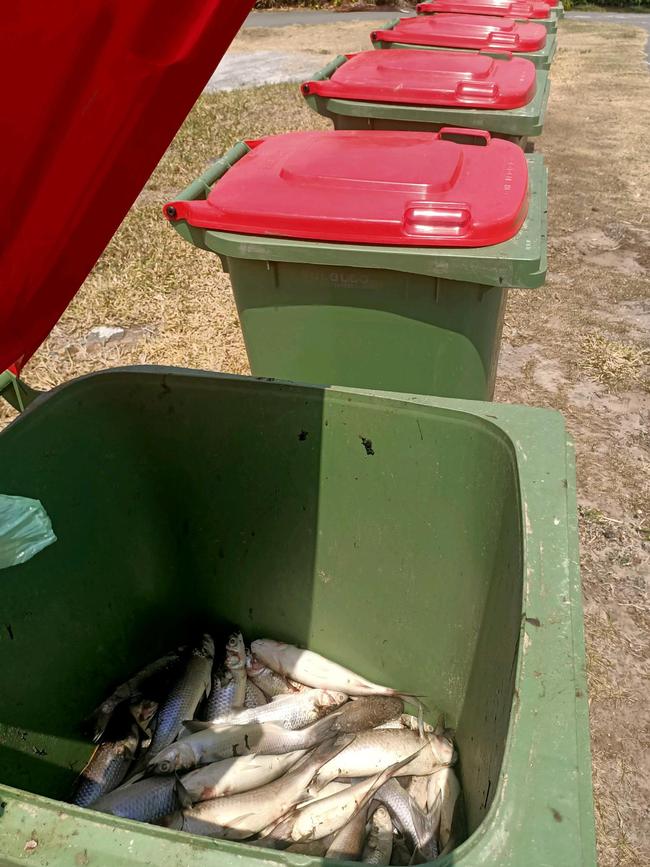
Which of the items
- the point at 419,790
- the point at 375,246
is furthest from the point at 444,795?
the point at 375,246

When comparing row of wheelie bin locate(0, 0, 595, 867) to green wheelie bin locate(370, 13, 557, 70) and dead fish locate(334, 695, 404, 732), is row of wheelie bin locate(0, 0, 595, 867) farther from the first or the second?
green wheelie bin locate(370, 13, 557, 70)

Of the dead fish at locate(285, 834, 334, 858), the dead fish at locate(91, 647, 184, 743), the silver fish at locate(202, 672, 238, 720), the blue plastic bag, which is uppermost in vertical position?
the blue plastic bag

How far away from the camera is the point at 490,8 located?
4805mm

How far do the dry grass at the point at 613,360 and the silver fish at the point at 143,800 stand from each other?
9.77 feet

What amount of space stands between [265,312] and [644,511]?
5.88ft

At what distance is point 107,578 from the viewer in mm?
1812

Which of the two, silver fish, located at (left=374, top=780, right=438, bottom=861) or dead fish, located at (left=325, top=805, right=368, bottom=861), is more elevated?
dead fish, located at (left=325, top=805, right=368, bottom=861)

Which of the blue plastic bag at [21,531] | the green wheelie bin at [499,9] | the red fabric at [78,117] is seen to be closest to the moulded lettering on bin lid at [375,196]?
the red fabric at [78,117]

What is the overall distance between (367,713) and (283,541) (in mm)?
487

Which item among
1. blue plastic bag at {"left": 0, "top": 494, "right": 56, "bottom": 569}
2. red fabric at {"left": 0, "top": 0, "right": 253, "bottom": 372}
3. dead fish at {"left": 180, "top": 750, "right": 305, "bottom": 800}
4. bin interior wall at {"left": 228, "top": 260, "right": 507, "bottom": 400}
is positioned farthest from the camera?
bin interior wall at {"left": 228, "top": 260, "right": 507, "bottom": 400}

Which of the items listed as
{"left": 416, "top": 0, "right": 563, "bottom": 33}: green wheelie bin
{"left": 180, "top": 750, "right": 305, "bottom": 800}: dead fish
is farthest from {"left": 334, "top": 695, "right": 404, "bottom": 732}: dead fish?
{"left": 416, "top": 0, "right": 563, "bottom": 33}: green wheelie bin

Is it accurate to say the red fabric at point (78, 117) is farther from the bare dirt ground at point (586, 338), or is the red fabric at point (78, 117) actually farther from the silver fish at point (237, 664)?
the bare dirt ground at point (586, 338)

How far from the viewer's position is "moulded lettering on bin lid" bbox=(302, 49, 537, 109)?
8.96 ft

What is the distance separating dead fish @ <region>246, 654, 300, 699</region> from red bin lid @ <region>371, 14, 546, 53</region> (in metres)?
3.27
